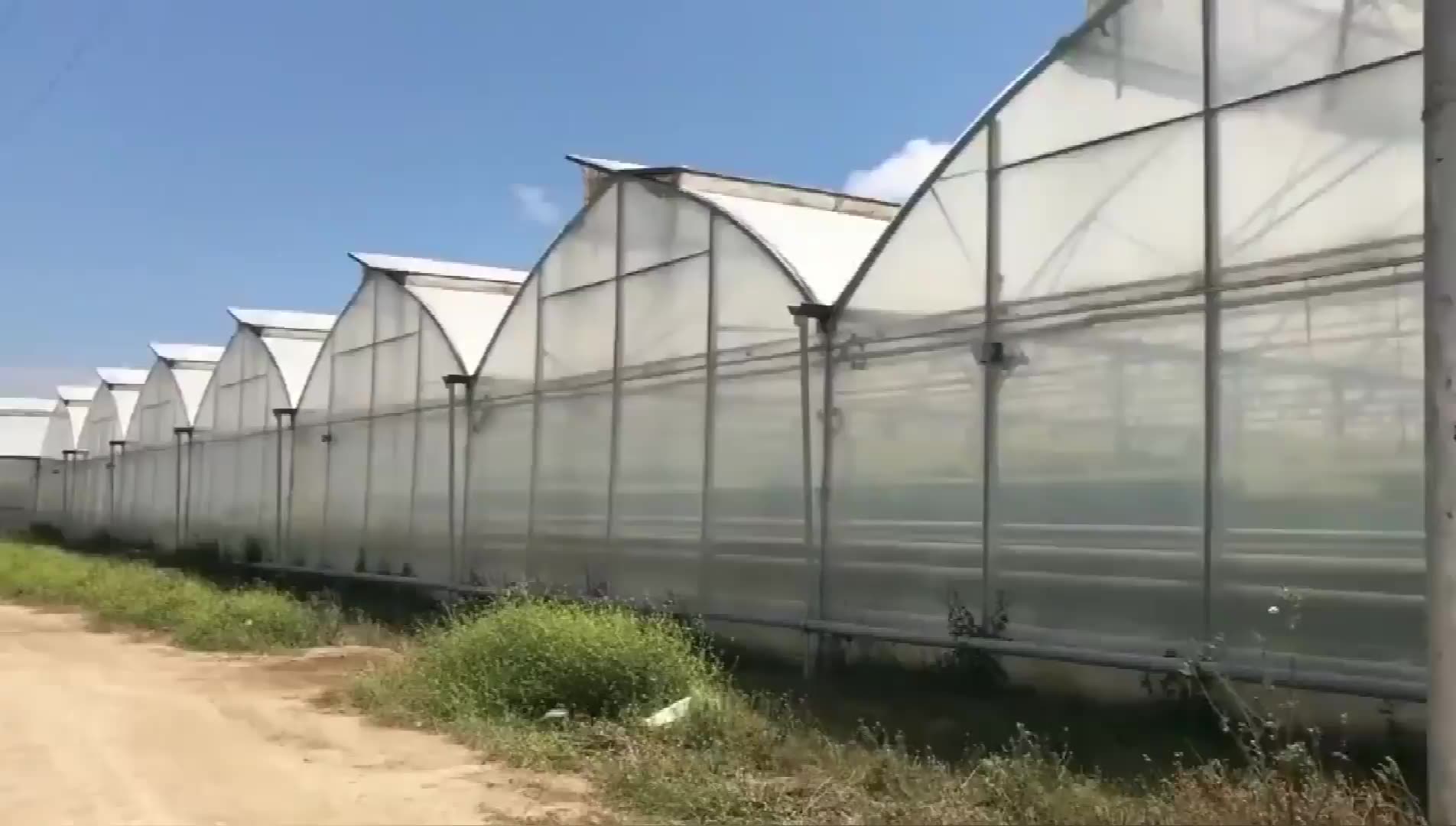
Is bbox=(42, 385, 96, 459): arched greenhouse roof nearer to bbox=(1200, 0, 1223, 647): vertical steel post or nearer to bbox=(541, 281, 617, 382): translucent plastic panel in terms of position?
bbox=(541, 281, 617, 382): translucent plastic panel

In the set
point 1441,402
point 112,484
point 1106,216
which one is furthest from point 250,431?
point 1441,402

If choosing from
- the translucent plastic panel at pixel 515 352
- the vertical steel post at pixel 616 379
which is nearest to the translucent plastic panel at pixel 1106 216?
the vertical steel post at pixel 616 379

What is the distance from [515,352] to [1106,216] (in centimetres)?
836

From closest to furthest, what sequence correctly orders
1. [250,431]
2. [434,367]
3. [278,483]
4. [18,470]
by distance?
[434,367] < [278,483] < [250,431] < [18,470]

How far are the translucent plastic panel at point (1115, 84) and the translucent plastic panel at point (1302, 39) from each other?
15cm

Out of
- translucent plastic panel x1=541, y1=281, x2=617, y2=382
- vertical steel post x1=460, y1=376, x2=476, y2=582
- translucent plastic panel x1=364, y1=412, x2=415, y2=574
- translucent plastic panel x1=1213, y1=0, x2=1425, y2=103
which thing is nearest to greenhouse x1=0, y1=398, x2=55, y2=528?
translucent plastic panel x1=364, y1=412, x2=415, y2=574

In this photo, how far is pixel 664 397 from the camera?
13195 millimetres

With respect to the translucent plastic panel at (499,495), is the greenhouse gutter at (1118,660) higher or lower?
lower

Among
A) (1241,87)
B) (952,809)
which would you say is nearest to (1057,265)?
(1241,87)

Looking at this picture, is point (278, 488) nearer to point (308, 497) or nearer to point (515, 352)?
point (308, 497)

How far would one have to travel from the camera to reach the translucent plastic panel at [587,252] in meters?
14.1

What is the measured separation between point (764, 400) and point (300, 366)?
14.0 meters

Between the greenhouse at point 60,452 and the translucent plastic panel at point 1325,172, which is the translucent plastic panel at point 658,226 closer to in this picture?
the translucent plastic panel at point 1325,172

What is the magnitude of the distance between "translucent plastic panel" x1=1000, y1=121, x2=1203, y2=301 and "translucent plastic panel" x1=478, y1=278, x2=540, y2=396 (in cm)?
705
